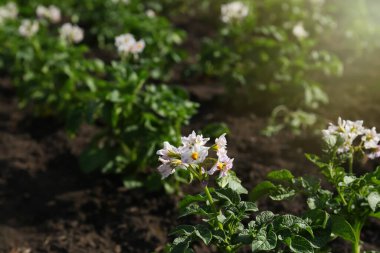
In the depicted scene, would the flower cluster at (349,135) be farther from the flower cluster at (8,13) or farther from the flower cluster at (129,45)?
the flower cluster at (8,13)

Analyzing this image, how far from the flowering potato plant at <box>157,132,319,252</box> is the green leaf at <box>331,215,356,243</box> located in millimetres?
108

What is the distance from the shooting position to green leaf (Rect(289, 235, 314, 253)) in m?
2.03

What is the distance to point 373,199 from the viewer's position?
212 cm

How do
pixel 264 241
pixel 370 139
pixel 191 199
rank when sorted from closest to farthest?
pixel 264 241
pixel 191 199
pixel 370 139

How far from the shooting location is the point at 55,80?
14.3ft

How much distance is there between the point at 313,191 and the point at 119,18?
3.56 m

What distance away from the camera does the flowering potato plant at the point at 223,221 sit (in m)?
2.04

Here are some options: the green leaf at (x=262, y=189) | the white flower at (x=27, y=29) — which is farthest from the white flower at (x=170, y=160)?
the white flower at (x=27, y=29)

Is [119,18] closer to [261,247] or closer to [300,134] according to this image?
[300,134]

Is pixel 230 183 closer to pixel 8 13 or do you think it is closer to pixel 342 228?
pixel 342 228

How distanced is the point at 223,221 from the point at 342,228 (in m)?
0.47

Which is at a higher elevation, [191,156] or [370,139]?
[370,139]

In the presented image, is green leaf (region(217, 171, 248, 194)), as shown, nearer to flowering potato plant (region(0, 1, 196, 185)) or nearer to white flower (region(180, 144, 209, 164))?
white flower (region(180, 144, 209, 164))

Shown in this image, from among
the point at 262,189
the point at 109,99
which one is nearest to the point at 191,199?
the point at 262,189
